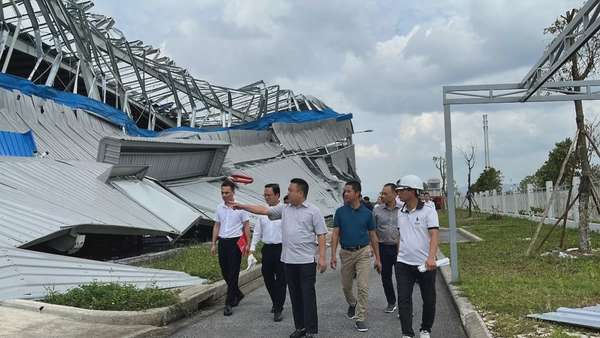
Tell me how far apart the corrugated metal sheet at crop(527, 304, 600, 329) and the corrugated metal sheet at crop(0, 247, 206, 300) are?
5096 millimetres

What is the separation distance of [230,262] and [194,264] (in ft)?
12.3

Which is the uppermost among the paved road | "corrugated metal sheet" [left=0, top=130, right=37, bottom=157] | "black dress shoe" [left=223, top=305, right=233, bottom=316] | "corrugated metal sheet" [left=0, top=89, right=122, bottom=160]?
"corrugated metal sheet" [left=0, top=89, right=122, bottom=160]

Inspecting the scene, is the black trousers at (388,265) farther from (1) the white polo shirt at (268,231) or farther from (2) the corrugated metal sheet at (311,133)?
(2) the corrugated metal sheet at (311,133)

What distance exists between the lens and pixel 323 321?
7617 mm

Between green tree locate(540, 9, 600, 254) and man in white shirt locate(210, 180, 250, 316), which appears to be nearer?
man in white shirt locate(210, 180, 250, 316)

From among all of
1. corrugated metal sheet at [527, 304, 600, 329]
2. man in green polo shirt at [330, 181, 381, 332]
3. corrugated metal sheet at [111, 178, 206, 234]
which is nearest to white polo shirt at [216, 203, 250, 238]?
man in green polo shirt at [330, 181, 381, 332]

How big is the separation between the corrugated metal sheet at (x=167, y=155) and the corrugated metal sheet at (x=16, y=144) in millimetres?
1924

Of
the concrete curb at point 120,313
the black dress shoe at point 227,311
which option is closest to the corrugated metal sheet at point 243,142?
the black dress shoe at point 227,311

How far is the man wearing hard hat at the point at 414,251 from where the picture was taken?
5871 millimetres

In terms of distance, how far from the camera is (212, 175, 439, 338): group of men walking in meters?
5.92

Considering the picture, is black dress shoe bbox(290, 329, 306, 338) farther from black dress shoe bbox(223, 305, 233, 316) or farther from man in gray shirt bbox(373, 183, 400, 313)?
man in gray shirt bbox(373, 183, 400, 313)

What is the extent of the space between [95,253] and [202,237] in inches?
248

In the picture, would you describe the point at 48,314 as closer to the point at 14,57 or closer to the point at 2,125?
the point at 2,125

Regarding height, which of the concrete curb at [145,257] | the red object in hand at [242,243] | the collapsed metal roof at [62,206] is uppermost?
the collapsed metal roof at [62,206]
